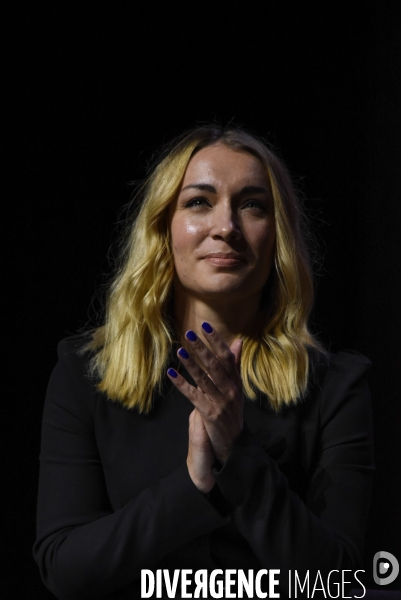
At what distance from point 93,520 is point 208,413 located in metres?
0.35

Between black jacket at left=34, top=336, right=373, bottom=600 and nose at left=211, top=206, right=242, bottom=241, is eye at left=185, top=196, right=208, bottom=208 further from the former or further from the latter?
black jacket at left=34, top=336, right=373, bottom=600

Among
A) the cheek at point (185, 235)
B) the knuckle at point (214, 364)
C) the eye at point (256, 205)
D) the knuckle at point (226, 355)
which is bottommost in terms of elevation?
the knuckle at point (214, 364)

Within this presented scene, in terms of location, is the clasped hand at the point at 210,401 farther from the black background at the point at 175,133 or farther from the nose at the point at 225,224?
the black background at the point at 175,133

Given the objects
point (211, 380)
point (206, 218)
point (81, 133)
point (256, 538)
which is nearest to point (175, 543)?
point (256, 538)

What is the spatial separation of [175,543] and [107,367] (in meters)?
0.42

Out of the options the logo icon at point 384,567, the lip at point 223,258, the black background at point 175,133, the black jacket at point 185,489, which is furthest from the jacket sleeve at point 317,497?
the logo icon at point 384,567

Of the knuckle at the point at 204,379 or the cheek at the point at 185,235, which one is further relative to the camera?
the cheek at the point at 185,235

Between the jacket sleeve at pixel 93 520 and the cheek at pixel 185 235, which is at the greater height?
the cheek at pixel 185 235

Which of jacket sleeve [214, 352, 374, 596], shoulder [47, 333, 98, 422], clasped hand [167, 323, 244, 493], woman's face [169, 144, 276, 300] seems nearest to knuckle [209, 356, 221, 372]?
clasped hand [167, 323, 244, 493]

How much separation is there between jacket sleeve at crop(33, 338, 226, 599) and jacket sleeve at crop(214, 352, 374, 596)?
0.08 metres

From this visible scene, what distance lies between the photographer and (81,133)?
2324 millimetres

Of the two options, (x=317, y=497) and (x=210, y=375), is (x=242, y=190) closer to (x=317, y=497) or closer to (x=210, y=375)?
(x=210, y=375)

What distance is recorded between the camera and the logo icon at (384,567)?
7.83ft

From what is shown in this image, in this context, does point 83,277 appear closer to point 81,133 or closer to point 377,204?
point 81,133
